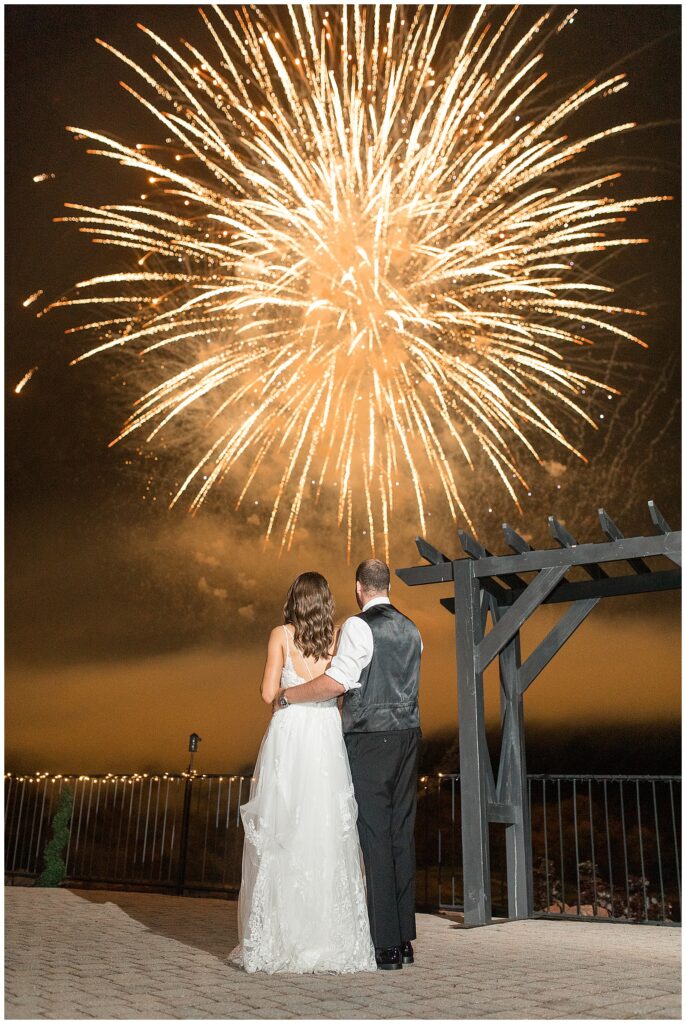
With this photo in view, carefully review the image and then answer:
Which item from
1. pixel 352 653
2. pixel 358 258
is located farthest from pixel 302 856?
pixel 358 258

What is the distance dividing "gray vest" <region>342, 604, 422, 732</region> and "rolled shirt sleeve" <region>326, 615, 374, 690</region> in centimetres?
4

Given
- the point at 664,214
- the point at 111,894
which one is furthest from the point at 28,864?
the point at 664,214

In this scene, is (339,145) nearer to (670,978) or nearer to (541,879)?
(670,978)

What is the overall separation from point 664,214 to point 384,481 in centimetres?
728

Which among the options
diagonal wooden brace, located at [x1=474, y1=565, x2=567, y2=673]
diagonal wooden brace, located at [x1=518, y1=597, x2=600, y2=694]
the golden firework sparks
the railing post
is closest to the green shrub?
the railing post

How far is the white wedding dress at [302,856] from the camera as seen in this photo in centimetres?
359

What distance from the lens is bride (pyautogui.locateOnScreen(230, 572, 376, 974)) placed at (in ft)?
11.8

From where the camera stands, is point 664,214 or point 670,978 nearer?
point 670,978

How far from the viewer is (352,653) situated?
12.4 feet

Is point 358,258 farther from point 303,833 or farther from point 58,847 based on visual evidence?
point 303,833

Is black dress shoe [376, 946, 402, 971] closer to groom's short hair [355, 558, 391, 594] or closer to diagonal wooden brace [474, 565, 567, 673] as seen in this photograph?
groom's short hair [355, 558, 391, 594]

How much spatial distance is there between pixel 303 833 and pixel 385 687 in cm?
66

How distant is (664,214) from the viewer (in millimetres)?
17406

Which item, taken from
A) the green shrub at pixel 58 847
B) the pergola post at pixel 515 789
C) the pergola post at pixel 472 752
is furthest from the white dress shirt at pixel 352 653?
the green shrub at pixel 58 847
